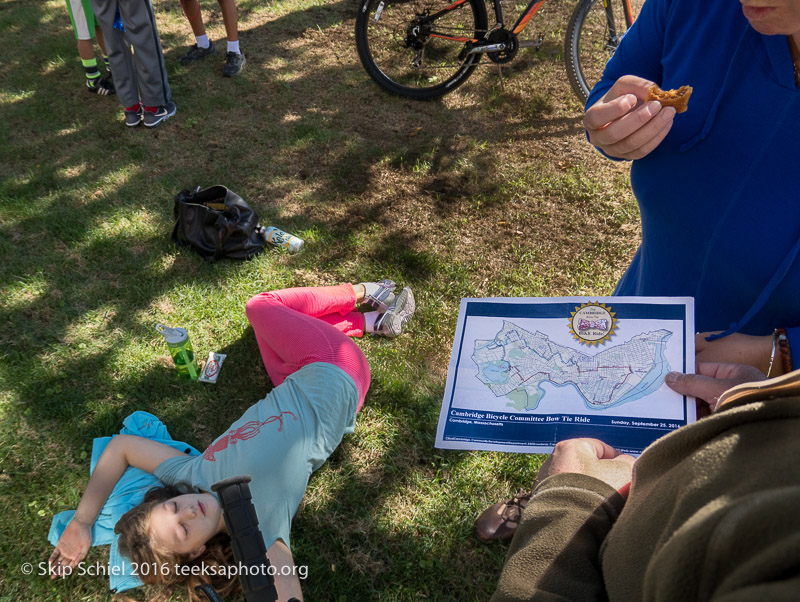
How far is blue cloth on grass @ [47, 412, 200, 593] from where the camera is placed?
7.72 ft

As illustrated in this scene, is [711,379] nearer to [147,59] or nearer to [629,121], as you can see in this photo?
A: [629,121]

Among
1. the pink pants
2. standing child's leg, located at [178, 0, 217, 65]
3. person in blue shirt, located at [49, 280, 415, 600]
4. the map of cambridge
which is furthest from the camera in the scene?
standing child's leg, located at [178, 0, 217, 65]

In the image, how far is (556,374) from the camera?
1.58 m

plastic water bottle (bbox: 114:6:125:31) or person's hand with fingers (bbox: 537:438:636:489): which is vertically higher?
plastic water bottle (bbox: 114:6:125:31)

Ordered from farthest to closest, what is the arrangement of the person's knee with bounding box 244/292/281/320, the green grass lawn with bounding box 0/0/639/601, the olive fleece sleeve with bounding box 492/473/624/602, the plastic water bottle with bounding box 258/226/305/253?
the plastic water bottle with bounding box 258/226/305/253
the person's knee with bounding box 244/292/281/320
the green grass lawn with bounding box 0/0/639/601
the olive fleece sleeve with bounding box 492/473/624/602

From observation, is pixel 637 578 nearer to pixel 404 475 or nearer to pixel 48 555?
pixel 404 475

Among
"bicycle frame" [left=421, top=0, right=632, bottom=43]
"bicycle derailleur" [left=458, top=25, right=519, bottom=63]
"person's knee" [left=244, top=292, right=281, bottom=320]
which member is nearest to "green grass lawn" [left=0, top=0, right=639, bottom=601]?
"person's knee" [left=244, top=292, right=281, bottom=320]

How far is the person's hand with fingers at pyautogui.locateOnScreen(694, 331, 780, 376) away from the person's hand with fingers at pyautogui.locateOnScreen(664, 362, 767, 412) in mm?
48

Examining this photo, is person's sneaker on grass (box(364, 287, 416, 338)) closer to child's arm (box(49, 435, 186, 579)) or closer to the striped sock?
child's arm (box(49, 435, 186, 579))

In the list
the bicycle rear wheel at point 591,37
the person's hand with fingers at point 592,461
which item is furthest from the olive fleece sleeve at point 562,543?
the bicycle rear wheel at point 591,37

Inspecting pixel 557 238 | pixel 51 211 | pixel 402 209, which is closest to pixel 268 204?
pixel 402 209

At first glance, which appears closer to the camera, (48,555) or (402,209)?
(48,555)

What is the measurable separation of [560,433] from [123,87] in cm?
447

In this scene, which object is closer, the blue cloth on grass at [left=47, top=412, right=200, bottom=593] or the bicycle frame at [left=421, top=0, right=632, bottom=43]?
the blue cloth on grass at [left=47, top=412, right=200, bottom=593]
